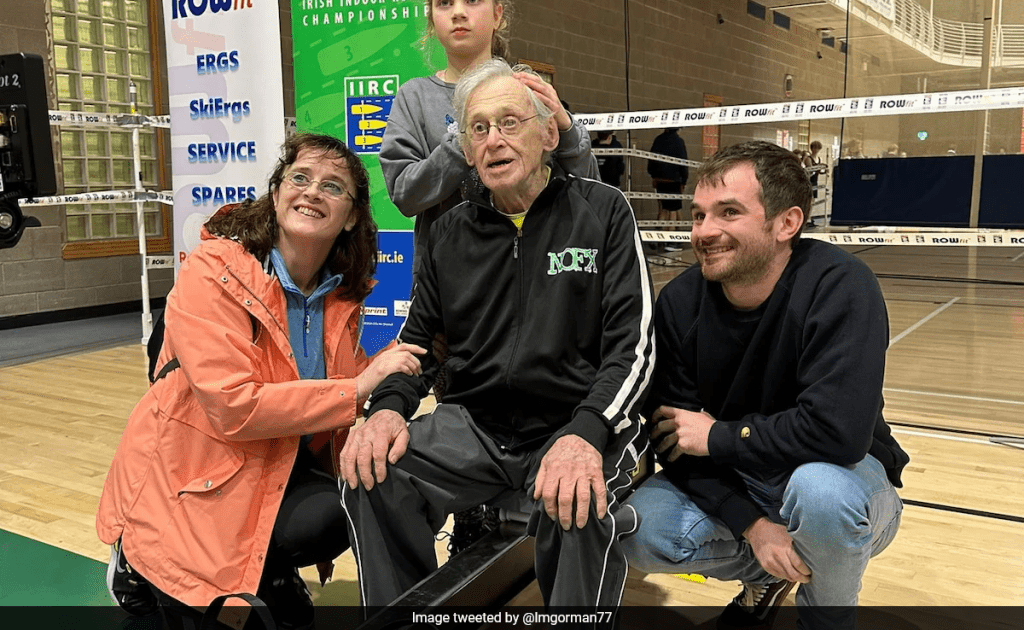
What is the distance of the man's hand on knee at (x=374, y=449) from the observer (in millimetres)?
1460

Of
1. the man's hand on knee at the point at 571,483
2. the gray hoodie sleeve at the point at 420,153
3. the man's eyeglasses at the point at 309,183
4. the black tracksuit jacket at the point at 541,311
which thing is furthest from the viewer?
the gray hoodie sleeve at the point at 420,153

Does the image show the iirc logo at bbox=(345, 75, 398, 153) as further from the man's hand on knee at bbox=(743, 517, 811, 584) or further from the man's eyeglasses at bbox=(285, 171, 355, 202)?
the man's hand on knee at bbox=(743, 517, 811, 584)

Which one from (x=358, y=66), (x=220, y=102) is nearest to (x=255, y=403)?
(x=220, y=102)

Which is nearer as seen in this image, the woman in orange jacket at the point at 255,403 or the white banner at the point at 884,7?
the woman in orange jacket at the point at 255,403

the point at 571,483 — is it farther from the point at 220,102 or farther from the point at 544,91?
the point at 220,102

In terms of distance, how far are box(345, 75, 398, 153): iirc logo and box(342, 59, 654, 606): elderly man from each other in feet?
7.11

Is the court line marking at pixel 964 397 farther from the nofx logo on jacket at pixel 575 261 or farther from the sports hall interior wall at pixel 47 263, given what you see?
the sports hall interior wall at pixel 47 263

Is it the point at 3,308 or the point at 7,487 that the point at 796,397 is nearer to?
the point at 7,487

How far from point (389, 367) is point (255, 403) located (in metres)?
0.26

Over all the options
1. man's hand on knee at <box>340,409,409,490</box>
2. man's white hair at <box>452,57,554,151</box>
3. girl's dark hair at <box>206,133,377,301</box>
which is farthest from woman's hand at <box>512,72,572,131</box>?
man's hand on knee at <box>340,409,409,490</box>

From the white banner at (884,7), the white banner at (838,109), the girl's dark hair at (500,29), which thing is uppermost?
the white banner at (884,7)

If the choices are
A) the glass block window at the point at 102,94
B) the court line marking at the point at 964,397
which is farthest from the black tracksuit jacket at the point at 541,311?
the glass block window at the point at 102,94

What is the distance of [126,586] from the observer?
1.73 meters

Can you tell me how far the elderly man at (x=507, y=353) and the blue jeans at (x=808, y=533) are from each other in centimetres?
12
